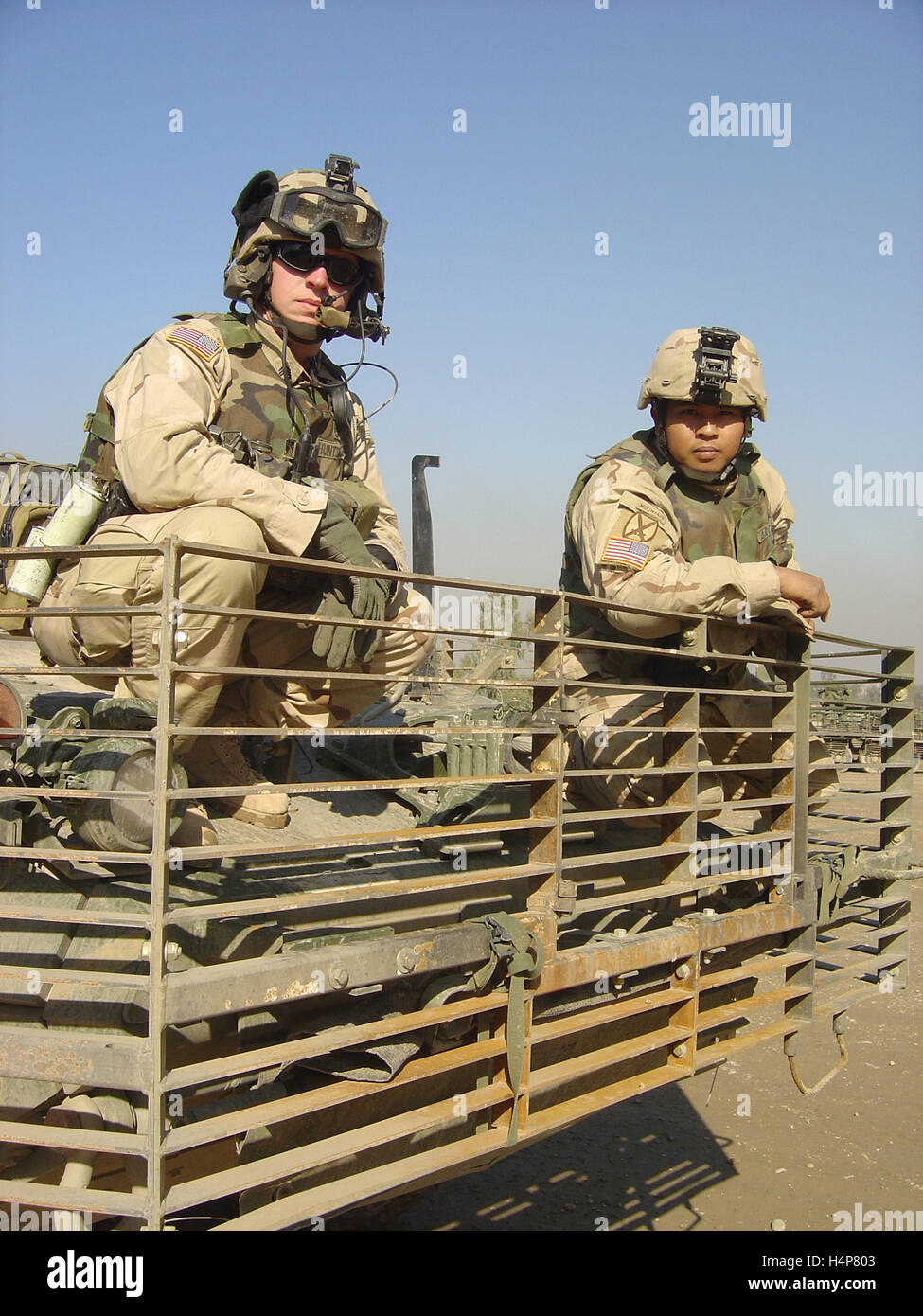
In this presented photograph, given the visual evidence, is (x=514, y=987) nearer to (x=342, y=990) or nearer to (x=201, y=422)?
(x=342, y=990)

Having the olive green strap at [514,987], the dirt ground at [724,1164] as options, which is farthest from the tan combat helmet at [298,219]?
the dirt ground at [724,1164]

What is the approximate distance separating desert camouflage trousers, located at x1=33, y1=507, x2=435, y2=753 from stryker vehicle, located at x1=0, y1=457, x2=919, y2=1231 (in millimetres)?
231

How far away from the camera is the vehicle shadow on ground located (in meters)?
4.74

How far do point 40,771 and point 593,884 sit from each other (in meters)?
1.77

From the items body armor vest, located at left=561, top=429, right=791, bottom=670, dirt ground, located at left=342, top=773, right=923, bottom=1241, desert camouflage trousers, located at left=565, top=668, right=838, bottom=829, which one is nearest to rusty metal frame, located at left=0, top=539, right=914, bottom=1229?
desert camouflage trousers, located at left=565, top=668, right=838, bottom=829

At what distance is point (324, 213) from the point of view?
353 centimetres

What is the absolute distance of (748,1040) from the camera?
355 centimetres

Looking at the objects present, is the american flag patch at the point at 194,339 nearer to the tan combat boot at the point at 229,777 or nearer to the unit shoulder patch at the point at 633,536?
the tan combat boot at the point at 229,777

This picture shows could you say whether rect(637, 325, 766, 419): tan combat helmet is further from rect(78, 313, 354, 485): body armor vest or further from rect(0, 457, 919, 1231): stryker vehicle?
rect(78, 313, 354, 485): body armor vest

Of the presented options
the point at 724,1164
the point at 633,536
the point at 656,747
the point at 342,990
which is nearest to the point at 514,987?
the point at 342,990

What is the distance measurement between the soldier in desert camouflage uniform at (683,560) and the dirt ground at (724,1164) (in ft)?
5.69

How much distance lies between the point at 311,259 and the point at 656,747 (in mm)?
2007

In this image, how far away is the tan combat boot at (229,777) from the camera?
134 inches
